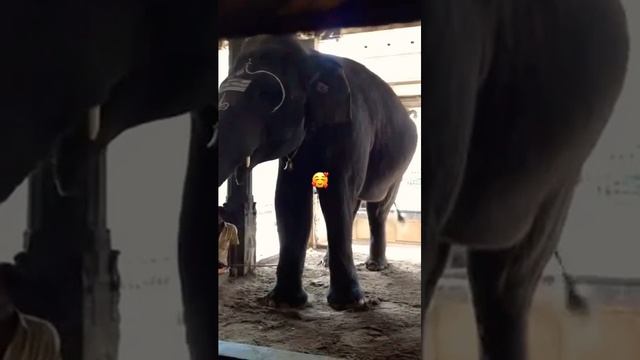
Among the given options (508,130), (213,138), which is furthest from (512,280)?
(213,138)

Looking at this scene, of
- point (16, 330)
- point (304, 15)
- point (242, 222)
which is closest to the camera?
point (16, 330)

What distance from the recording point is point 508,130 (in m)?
0.78

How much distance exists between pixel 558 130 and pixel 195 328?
0.73 metres

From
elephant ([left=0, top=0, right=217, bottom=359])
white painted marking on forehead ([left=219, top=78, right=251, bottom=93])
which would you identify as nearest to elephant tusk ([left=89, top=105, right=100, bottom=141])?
elephant ([left=0, top=0, right=217, bottom=359])

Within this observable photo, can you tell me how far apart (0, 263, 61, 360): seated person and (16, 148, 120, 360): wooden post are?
1 centimetres

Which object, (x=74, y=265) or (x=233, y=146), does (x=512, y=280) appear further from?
(x=233, y=146)

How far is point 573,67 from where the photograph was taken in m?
0.75

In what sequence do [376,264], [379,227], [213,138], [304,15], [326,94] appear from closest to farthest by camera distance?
[213,138] < [304,15] < [326,94] < [376,264] < [379,227]

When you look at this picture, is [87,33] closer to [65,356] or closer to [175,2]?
[175,2]

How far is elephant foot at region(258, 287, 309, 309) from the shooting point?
66.7 inches

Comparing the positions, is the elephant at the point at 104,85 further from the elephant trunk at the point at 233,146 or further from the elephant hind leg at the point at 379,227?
the elephant hind leg at the point at 379,227

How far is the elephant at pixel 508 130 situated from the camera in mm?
749

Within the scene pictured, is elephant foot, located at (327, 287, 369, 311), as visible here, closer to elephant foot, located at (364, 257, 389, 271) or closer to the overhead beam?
elephant foot, located at (364, 257, 389, 271)

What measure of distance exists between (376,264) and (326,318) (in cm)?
59
